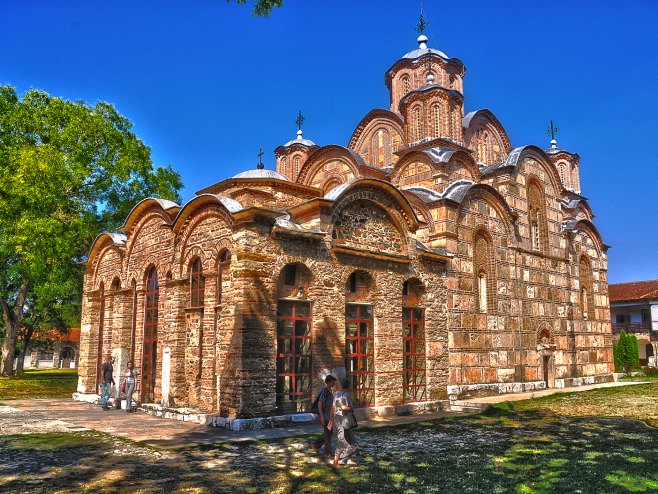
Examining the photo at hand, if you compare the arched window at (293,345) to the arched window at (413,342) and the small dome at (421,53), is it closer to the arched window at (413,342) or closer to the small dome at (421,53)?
the arched window at (413,342)

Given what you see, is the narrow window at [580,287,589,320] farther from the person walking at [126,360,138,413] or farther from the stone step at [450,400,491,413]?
the person walking at [126,360,138,413]

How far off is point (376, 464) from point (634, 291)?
122 ft

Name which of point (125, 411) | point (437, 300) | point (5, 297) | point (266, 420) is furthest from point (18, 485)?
point (5, 297)

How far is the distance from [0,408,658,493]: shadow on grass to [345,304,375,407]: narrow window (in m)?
2.47

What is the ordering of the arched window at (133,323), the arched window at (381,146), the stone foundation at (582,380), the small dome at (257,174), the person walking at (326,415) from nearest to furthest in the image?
the person walking at (326,415) < the arched window at (133,323) < the small dome at (257,174) < the stone foundation at (582,380) < the arched window at (381,146)

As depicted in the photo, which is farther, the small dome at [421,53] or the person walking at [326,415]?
the small dome at [421,53]

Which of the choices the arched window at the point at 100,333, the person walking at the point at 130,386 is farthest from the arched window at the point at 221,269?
the arched window at the point at 100,333

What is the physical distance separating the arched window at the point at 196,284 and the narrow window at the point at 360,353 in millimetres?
3577

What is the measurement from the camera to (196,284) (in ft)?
45.3

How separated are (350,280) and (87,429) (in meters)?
6.73

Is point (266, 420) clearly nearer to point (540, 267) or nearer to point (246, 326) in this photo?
point (246, 326)

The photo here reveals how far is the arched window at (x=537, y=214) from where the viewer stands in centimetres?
2130

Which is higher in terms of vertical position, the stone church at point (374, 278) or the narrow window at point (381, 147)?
the narrow window at point (381, 147)

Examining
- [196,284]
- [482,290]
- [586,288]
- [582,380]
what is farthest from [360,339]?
[586,288]
